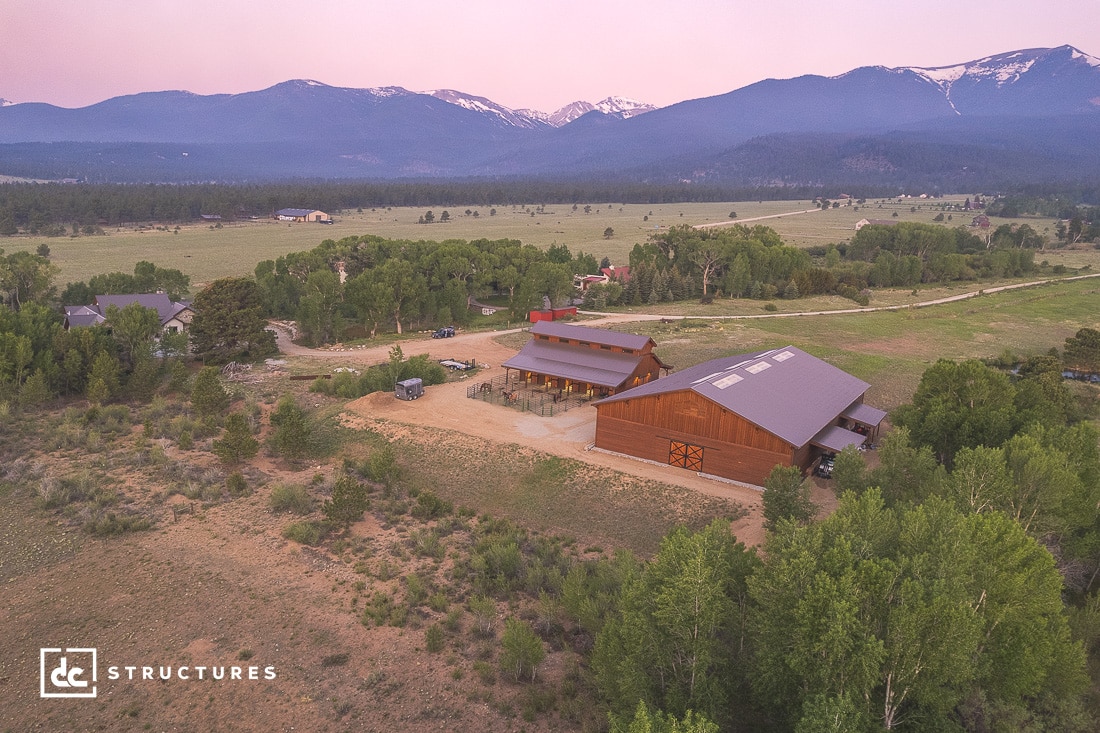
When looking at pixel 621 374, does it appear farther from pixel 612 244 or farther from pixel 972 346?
pixel 612 244

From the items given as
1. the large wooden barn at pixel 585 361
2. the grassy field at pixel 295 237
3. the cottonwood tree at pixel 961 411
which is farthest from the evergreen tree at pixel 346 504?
the grassy field at pixel 295 237

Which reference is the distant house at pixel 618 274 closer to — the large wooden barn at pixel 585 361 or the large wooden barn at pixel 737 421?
the large wooden barn at pixel 585 361

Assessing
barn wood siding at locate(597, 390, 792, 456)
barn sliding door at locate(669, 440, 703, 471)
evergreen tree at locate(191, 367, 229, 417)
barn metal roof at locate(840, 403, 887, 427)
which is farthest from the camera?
evergreen tree at locate(191, 367, 229, 417)

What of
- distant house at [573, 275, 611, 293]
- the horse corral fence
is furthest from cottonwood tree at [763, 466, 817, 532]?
distant house at [573, 275, 611, 293]

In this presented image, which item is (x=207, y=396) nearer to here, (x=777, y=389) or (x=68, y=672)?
(x=68, y=672)

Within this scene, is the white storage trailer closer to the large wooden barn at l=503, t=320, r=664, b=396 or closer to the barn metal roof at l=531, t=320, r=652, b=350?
the large wooden barn at l=503, t=320, r=664, b=396

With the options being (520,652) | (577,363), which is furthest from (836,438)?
(520,652)

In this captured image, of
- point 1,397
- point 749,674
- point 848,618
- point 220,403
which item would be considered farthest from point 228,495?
point 848,618
